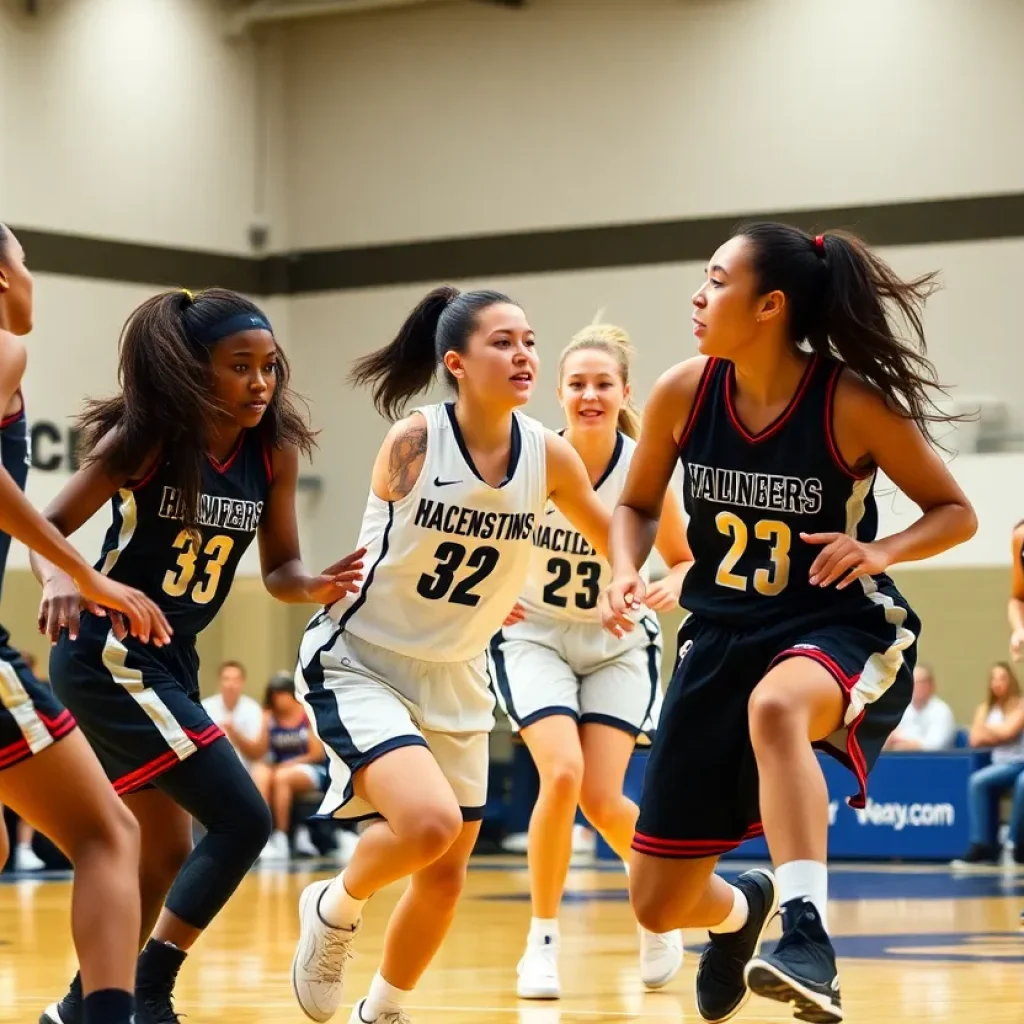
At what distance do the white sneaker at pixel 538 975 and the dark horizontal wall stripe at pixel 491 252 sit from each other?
404 inches

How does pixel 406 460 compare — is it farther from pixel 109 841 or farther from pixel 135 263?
pixel 135 263

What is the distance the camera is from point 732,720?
4500 millimetres

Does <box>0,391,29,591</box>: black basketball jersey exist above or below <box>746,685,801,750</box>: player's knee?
above

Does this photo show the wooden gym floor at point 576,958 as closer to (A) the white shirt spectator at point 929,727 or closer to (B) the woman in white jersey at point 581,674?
(B) the woman in white jersey at point 581,674

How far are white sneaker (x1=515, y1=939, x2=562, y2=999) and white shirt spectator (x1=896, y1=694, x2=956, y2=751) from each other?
8025 mm

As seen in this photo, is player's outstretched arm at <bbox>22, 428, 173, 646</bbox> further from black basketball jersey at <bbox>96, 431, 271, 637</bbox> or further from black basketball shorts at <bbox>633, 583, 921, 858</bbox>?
black basketball shorts at <bbox>633, 583, 921, 858</bbox>

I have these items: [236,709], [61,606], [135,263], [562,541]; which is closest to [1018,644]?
[562,541]

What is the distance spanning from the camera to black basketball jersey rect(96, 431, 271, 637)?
15.8ft

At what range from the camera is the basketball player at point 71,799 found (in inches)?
151

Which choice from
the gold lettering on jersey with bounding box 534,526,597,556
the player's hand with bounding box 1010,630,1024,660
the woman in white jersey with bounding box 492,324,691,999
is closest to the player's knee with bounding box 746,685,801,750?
the woman in white jersey with bounding box 492,324,691,999

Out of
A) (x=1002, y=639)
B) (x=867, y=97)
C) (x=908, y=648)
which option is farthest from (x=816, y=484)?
(x=867, y=97)

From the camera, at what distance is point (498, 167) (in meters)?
17.6

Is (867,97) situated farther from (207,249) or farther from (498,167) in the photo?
(207,249)

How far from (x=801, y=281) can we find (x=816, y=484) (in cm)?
48
